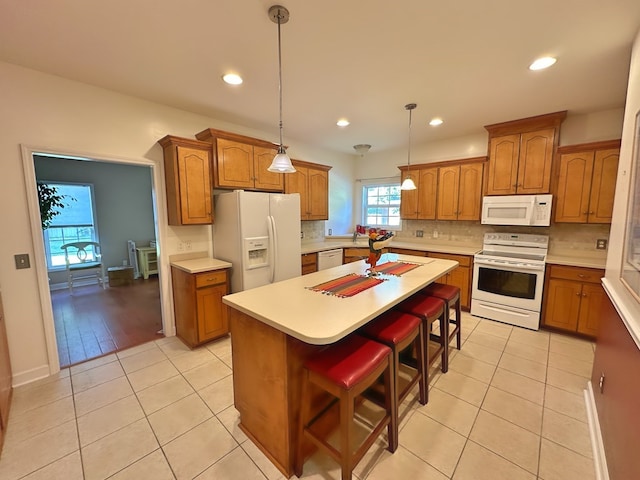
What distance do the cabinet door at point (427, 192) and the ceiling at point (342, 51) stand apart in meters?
1.21

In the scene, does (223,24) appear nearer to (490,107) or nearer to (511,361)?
(490,107)

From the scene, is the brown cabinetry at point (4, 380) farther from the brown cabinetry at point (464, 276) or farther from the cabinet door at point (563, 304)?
the cabinet door at point (563, 304)

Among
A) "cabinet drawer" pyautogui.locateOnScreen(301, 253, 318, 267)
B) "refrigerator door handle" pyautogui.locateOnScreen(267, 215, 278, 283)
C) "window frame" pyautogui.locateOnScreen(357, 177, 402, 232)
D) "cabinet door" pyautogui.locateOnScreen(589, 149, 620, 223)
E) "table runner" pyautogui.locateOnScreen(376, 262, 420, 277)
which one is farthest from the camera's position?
"window frame" pyautogui.locateOnScreen(357, 177, 402, 232)

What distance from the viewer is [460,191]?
3885 mm

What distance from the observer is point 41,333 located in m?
2.35

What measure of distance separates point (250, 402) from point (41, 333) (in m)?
2.17

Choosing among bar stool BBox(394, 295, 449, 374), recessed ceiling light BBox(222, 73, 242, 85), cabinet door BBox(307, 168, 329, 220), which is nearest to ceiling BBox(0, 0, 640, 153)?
recessed ceiling light BBox(222, 73, 242, 85)

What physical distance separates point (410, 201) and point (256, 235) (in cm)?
270

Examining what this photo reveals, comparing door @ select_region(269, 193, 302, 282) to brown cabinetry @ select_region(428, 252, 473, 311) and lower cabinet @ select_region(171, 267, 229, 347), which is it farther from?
brown cabinetry @ select_region(428, 252, 473, 311)

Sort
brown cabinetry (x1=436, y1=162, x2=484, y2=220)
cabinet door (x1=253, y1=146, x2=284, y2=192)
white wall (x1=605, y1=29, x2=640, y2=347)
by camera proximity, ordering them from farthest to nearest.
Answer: brown cabinetry (x1=436, y1=162, x2=484, y2=220), cabinet door (x1=253, y1=146, x2=284, y2=192), white wall (x1=605, y1=29, x2=640, y2=347)

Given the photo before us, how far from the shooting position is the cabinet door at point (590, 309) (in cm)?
281

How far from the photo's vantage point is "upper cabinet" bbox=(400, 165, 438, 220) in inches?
163

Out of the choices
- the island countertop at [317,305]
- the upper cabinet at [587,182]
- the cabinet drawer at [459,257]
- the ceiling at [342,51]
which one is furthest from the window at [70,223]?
the upper cabinet at [587,182]

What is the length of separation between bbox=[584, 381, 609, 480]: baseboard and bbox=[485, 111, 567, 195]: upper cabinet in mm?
2249
